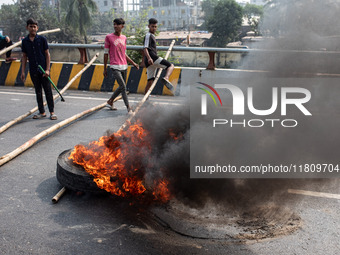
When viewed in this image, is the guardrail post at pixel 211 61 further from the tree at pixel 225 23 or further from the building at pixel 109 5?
the building at pixel 109 5

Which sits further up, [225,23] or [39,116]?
[225,23]

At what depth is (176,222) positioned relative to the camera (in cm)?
352

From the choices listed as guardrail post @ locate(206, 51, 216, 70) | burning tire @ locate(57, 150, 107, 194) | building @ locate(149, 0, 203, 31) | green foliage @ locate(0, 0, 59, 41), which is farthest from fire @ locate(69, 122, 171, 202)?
building @ locate(149, 0, 203, 31)

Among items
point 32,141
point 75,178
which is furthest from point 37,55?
point 75,178

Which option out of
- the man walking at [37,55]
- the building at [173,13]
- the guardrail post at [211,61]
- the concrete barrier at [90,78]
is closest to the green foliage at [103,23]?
the building at [173,13]

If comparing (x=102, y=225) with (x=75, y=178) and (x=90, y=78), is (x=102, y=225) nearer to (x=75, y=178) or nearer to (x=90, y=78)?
(x=75, y=178)

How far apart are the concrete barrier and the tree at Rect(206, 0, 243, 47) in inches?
2173

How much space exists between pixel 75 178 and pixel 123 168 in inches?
22.2

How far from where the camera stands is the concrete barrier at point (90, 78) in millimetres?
9930

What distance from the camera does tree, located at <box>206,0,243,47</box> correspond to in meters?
63.9

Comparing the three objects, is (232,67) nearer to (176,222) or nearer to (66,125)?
(66,125)

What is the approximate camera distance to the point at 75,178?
3984 millimetres

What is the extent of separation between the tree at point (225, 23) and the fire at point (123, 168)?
61.5 meters

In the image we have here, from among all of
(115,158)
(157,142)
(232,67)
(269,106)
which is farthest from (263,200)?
(232,67)
